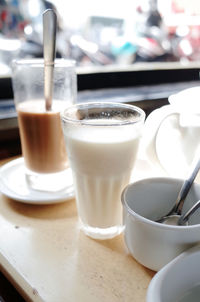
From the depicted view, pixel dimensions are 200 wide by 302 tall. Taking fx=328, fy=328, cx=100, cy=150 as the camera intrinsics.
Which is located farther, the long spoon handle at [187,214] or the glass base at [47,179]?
the glass base at [47,179]

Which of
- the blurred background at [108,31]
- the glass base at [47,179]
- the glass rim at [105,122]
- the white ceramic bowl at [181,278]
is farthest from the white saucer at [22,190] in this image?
the blurred background at [108,31]

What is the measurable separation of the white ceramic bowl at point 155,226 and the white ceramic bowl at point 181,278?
23 mm

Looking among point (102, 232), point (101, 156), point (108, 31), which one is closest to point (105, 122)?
point (101, 156)

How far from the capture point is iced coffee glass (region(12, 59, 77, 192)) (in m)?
0.61

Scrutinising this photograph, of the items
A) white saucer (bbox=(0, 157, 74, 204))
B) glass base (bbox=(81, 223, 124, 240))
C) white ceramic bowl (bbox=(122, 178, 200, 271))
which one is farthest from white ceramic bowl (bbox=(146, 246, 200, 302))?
white saucer (bbox=(0, 157, 74, 204))

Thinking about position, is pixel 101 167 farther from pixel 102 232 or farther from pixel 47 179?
pixel 47 179

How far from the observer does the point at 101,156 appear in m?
0.46

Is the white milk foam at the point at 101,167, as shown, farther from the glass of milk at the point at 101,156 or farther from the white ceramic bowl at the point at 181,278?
the white ceramic bowl at the point at 181,278

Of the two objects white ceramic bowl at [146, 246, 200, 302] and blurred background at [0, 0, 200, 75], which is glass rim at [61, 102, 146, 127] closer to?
white ceramic bowl at [146, 246, 200, 302]

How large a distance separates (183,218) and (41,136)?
1.01 ft

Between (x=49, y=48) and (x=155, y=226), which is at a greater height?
(x=49, y=48)

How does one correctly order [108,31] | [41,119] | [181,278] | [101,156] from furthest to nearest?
[108,31] → [41,119] → [101,156] → [181,278]

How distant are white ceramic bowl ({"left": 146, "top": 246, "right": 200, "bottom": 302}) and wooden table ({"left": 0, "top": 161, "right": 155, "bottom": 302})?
0.06 meters

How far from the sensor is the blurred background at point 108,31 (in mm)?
952
